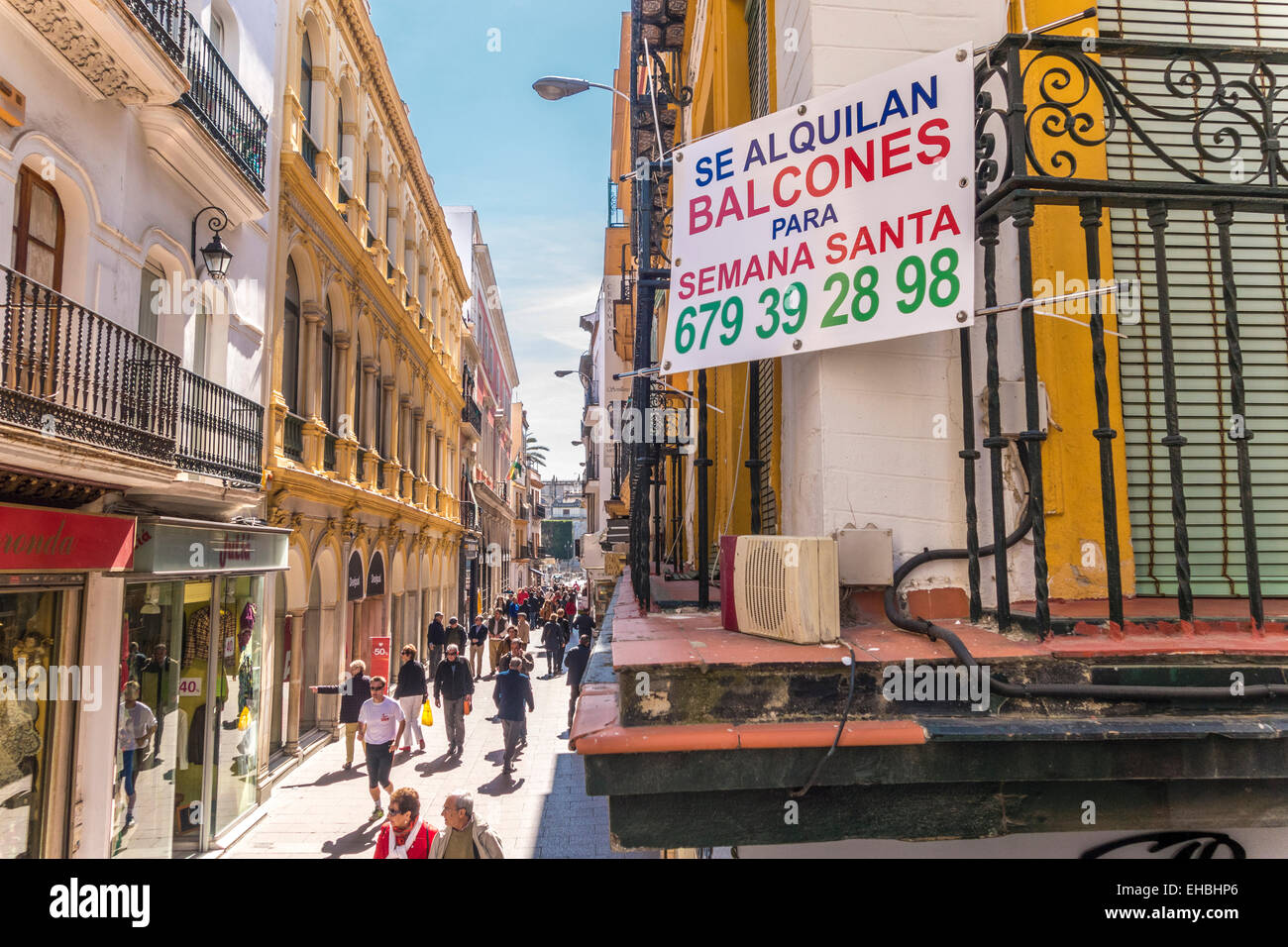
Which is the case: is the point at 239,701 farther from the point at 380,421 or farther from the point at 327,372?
the point at 380,421

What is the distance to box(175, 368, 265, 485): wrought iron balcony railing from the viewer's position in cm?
945

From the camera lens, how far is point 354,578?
17.3m

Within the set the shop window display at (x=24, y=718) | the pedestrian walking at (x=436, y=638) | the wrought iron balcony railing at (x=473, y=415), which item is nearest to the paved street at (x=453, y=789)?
the shop window display at (x=24, y=718)

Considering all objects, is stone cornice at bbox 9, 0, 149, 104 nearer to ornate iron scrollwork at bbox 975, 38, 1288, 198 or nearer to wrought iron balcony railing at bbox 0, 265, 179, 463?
wrought iron balcony railing at bbox 0, 265, 179, 463

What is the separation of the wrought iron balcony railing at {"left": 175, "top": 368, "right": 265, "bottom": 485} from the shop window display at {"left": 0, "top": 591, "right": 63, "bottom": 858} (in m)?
2.22

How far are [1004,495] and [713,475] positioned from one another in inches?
203

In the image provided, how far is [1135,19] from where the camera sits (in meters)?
4.38

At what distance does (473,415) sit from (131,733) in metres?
28.2

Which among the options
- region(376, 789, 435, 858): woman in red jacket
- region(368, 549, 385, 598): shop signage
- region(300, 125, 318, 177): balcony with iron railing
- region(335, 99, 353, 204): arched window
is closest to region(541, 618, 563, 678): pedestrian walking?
region(368, 549, 385, 598): shop signage

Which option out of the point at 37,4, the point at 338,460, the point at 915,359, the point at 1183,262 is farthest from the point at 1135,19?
the point at 338,460

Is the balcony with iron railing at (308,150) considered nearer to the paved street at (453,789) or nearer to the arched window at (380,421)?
the arched window at (380,421)

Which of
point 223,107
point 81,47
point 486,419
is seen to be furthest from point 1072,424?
point 486,419

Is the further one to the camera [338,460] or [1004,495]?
[338,460]
